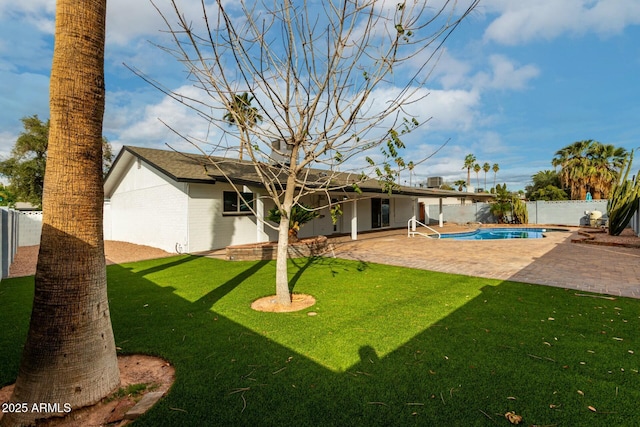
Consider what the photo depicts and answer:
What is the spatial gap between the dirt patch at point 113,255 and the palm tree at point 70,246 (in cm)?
887

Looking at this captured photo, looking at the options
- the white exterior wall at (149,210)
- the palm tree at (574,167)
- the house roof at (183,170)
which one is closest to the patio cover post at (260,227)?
the house roof at (183,170)

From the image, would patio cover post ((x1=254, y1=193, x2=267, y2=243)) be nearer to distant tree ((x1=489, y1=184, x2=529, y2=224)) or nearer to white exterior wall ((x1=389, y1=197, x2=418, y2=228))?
white exterior wall ((x1=389, y1=197, x2=418, y2=228))

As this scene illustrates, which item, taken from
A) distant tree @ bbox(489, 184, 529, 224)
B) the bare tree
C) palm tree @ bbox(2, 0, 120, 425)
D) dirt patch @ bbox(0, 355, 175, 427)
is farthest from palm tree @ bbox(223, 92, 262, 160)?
distant tree @ bbox(489, 184, 529, 224)

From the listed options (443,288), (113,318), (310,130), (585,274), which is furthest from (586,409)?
(585,274)

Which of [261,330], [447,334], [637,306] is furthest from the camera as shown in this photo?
[637,306]

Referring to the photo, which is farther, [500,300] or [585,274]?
[585,274]

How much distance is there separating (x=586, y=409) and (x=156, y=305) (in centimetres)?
616

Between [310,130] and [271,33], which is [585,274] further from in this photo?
[271,33]

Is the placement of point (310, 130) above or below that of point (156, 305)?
above

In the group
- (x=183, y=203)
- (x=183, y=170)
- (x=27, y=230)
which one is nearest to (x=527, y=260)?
(x=183, y=203)

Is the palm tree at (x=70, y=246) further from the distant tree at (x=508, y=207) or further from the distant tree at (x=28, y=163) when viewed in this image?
the distant tree at (x=28, y=163)

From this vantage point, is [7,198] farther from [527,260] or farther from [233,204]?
[527,260]

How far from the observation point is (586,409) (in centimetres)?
255

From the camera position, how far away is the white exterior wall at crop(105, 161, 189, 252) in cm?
1288
